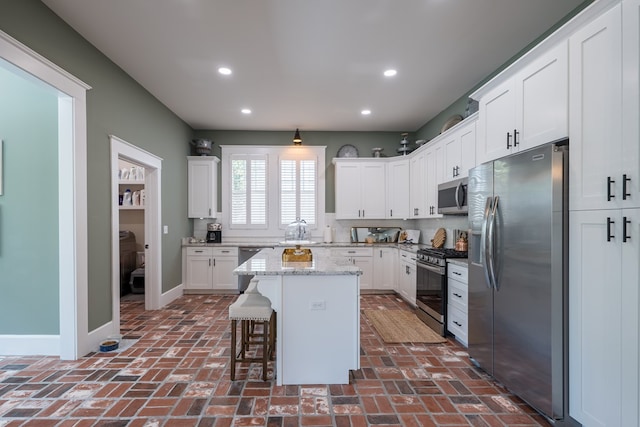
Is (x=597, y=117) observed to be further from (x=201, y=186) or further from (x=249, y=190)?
(x=201, y=186)

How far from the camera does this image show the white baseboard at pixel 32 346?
297 centimetres

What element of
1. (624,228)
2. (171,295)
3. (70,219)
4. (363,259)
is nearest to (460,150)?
(624,228)

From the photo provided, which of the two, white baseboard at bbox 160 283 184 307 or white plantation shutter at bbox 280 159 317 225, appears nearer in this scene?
white baseboard at bbox 160 283 184 307

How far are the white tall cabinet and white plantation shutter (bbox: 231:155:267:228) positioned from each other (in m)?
4.95

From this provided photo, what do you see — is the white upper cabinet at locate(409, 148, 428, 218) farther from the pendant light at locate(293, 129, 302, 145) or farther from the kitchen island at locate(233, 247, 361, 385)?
the kitchen island at locate(233, 247, 361, 385)

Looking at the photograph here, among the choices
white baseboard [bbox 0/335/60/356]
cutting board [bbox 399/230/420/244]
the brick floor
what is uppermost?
cutting board [bbox 399/230/420/244]

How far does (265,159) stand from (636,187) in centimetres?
532

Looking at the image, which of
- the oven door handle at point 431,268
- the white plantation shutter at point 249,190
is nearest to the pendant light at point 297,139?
the white plantation shutter at point 249,190

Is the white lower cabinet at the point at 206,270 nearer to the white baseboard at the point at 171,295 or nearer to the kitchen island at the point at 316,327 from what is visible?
the white baseboard at the point at 171,295

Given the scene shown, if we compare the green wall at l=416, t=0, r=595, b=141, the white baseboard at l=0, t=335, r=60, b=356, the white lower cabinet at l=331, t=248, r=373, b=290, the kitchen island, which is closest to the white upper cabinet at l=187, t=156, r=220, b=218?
the white lower cabinet at l=331, t=248, r=373, b=290

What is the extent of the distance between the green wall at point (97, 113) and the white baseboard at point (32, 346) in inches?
2.7

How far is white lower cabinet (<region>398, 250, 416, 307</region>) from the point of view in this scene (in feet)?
15.2

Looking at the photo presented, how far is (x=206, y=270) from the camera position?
552cm

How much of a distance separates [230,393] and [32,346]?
215 cm
